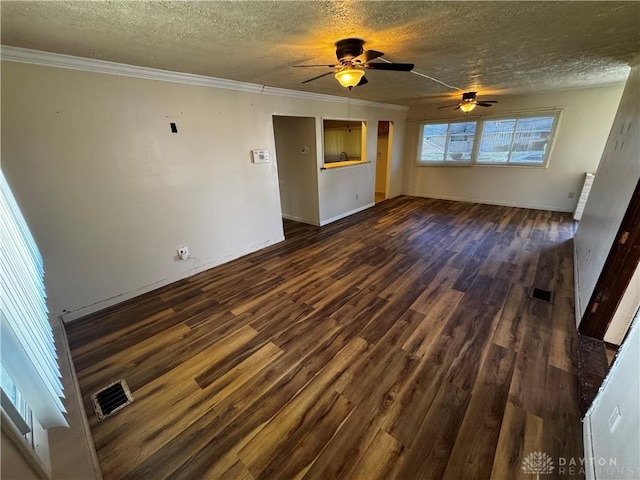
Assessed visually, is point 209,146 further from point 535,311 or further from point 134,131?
point 535,311

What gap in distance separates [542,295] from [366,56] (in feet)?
9.56

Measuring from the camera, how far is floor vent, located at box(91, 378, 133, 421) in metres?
1.67

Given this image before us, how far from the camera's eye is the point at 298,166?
197 inches

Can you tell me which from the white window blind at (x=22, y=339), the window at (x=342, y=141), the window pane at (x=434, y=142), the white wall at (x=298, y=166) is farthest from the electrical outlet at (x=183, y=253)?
the window pane at (x=434, y=142)

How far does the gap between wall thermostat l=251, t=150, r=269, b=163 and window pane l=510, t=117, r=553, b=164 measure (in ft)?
17.8

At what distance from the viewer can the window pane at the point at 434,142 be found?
21.2 ft

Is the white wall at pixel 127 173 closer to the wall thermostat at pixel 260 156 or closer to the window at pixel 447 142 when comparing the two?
the wall thermostat at pixel 260 156

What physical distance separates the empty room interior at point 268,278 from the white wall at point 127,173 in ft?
0.06

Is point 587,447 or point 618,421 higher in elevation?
point 618,421

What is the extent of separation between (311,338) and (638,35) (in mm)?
3695

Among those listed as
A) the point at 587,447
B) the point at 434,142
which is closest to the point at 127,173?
the point at 587,447

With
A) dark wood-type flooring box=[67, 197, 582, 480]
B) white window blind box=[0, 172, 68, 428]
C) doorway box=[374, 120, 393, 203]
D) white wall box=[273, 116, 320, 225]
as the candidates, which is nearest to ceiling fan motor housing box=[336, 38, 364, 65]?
dark wood-type flooring box=[67, 197, 582, 480]

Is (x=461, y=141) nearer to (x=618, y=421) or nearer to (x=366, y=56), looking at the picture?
(x=366, y=56)

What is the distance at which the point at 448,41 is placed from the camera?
211 centimetres
